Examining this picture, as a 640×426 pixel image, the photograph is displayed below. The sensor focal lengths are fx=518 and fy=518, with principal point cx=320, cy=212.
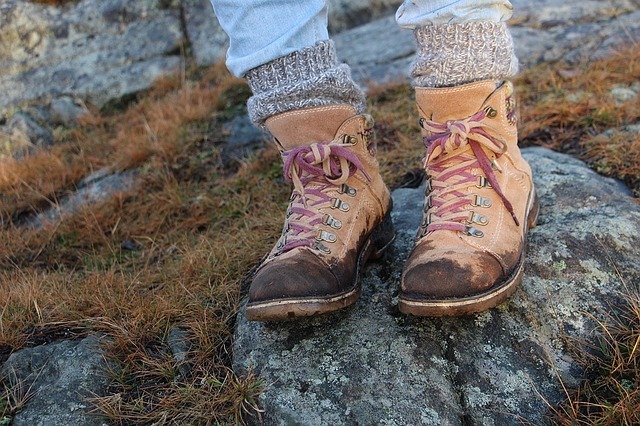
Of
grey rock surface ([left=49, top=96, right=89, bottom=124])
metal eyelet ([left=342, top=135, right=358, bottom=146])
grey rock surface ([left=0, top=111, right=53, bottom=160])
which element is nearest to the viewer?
metal eyelet ([left=342, top=135, right=358, bottom=146])

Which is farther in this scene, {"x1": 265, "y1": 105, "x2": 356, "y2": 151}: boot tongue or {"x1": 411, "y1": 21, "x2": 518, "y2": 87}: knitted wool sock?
{"x1": 265, "y1": 105, "x2": 356, "y2": 151}: boot tongue

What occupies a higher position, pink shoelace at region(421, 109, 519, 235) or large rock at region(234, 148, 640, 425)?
pink shoelace at region(421, 109, 519, 235)

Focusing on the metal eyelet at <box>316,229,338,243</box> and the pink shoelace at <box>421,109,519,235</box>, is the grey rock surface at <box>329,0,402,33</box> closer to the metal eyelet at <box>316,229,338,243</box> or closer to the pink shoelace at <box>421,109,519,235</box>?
the pink shoelace at <box>421,109,519,235</box>

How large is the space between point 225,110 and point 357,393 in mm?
2702

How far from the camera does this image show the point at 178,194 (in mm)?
2791

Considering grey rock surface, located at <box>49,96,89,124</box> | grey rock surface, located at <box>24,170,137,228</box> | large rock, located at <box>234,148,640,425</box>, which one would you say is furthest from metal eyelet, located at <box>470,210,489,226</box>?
grey rock surface, located at <box>49,96,89,124</box>

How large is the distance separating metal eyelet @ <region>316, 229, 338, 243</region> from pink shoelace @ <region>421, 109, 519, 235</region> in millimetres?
276

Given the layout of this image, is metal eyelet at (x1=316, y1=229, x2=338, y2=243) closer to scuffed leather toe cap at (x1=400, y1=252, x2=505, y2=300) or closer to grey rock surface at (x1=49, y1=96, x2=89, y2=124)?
scuffed leather toe cap at (x1=400, y1=252, x2=505, y2=300)

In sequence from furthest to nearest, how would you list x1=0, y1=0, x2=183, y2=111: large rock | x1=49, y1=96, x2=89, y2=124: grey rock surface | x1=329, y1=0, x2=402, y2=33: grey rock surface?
x1=329, y1=0, x2=402, y2=33: grey rock surface → x1=0, y1=0, x2=183, y2=111: large rock → x1=49, y1=96, x2=89, y2=124: grey rock surface

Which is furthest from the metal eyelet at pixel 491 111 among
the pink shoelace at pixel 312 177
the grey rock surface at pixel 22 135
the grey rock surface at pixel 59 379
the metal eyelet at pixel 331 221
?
the grey rock surface at pixel 22 135

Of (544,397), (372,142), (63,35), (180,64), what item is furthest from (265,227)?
(63,35)

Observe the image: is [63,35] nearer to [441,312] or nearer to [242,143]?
[242,143]

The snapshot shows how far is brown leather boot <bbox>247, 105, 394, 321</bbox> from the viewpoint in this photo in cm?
141

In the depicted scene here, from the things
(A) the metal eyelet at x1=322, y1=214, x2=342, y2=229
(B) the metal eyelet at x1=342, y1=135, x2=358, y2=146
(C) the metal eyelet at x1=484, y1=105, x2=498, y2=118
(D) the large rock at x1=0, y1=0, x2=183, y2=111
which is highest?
(C) the metal eyelet at x1=484, y1=105, x2=498, y2=118
